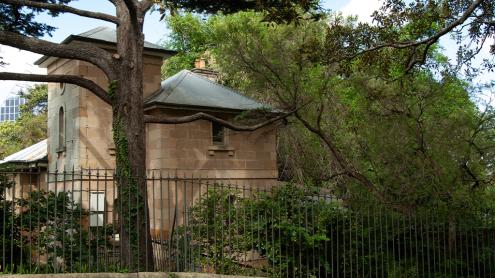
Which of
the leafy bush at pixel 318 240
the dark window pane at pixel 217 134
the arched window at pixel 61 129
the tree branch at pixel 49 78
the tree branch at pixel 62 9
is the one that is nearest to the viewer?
the leafy bush at pixel 318 240

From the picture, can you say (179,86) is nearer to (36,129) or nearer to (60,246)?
(60,246)

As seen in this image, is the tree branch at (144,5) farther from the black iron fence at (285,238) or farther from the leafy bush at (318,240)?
the leafy bush at (318,240)

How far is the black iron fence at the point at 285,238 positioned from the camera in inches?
399

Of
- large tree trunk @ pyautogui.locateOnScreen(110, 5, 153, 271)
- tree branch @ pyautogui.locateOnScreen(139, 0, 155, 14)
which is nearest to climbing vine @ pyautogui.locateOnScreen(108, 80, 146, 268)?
large tree trunk @ pyautogui.locateOnScreen(110, 5, 153, 271)

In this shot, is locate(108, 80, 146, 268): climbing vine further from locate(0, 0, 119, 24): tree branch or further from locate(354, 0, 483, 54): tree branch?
locate(354, 0, 483, 54): tree branch

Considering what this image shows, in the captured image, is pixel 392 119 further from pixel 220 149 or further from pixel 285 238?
pixel 220 149

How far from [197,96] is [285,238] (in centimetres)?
1032

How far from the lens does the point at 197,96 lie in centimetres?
1991

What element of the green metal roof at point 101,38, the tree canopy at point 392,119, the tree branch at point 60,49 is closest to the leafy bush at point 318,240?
the tree canopy at point 392,119

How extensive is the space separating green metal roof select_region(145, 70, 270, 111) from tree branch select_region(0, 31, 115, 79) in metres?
5.73

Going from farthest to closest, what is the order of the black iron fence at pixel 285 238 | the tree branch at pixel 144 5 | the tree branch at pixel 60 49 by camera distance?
the tree branch at pixel 144 5 → the tree branch at pixel 60 49 → the black iron fence at pixel 285 238

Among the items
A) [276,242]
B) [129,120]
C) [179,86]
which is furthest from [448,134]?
[179,86]

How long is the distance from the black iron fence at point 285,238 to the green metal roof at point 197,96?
24.4 ft

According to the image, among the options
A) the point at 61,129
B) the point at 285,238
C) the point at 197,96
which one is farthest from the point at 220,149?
the point at 285,238
